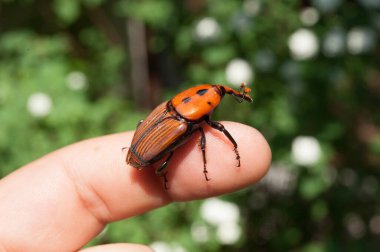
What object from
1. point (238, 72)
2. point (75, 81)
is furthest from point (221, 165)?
point (75, 81)

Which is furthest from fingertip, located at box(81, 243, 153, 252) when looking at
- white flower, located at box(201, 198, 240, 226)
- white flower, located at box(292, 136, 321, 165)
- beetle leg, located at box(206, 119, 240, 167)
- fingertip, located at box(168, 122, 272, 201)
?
white flower, located at box(292, 136, 321, 165)

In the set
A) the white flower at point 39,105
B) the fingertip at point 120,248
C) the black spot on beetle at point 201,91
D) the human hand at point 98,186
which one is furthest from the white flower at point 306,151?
the white flower at point 39,105

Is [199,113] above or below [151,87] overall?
above

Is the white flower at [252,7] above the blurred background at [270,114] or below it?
above

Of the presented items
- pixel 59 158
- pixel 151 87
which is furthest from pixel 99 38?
pixel 59 158

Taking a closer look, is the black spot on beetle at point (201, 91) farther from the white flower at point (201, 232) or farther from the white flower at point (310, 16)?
the white flower at point (310, 16)

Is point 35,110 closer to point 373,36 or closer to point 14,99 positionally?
point 14,99

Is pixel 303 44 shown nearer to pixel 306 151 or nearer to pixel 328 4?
pixel 328 4
